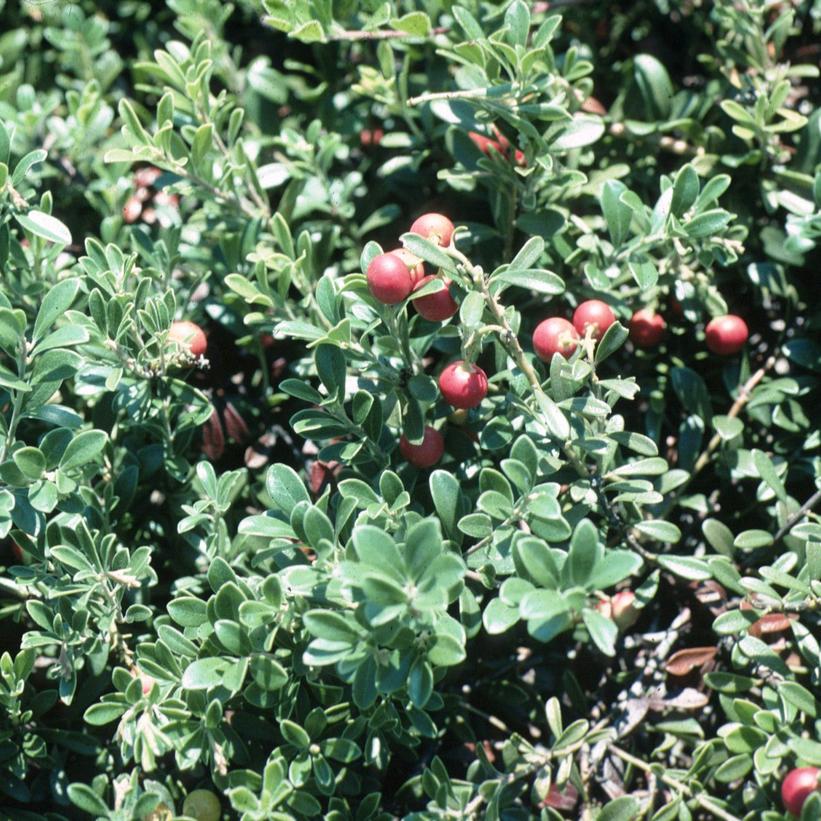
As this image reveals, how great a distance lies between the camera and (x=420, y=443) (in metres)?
1.71

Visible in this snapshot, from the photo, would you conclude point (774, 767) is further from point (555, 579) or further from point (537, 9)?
point (537, 9)

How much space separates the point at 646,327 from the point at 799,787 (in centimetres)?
96

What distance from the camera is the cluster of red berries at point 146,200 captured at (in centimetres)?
228

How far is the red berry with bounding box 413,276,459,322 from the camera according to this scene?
5.37 ft

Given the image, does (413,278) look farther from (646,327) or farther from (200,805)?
(200,805)

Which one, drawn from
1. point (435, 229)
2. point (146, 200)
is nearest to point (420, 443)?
point (435, 229)

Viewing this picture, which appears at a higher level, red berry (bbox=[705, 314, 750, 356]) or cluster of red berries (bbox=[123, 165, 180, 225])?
red berry (bbox=[705, 314, 750, 356])

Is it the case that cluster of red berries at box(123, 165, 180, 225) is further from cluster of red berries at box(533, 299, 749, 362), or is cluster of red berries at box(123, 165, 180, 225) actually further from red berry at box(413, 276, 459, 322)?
cluster of red berries at box(533, 299, 749, 362)

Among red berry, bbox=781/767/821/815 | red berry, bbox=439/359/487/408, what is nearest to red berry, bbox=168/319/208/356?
red berry, bbox=439/359/487/408

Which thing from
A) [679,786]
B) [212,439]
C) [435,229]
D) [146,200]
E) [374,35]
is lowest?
[679,786]

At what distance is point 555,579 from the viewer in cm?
132

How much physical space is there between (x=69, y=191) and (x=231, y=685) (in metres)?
1.51

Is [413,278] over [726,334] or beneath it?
over

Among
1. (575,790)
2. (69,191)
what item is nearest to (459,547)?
(575,790)
